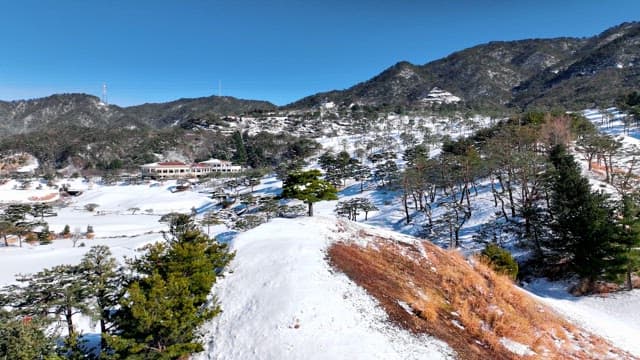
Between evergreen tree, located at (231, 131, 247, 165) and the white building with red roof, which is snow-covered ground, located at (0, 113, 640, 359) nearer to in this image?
the white building with red roof

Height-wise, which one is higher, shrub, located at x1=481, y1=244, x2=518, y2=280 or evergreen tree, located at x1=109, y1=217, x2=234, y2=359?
evergreen tree, located at x1=109, y1=217, x2=234, y2=359

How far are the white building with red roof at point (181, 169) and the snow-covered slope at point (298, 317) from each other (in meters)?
94.1

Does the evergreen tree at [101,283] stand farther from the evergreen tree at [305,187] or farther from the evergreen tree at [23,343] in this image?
the evergreen tree at [305,187]

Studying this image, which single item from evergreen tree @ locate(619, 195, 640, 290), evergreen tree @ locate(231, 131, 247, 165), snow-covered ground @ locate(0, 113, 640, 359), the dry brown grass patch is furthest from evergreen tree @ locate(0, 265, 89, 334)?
evergreen tree @ locate(231, 131, 247, 165)

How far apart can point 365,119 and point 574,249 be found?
117267 mm

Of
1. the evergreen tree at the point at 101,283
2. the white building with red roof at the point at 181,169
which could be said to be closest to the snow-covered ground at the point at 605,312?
the evergreen tree at the point at 101,283

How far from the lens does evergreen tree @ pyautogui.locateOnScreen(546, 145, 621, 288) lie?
1817cm

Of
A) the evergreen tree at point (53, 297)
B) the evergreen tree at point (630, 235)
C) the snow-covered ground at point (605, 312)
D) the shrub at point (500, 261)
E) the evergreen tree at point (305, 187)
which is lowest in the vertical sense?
the snow-covered ground at point (605, 312)

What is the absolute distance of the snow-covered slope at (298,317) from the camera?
29.3 feet

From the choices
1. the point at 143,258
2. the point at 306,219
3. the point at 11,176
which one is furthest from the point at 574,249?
the point at 11,176

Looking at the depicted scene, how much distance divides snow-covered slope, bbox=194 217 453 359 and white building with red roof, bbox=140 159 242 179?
94.1 metres

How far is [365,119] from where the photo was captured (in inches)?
5256

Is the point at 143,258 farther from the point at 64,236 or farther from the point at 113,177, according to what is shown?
the point at 113,177

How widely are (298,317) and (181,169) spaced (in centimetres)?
10613
